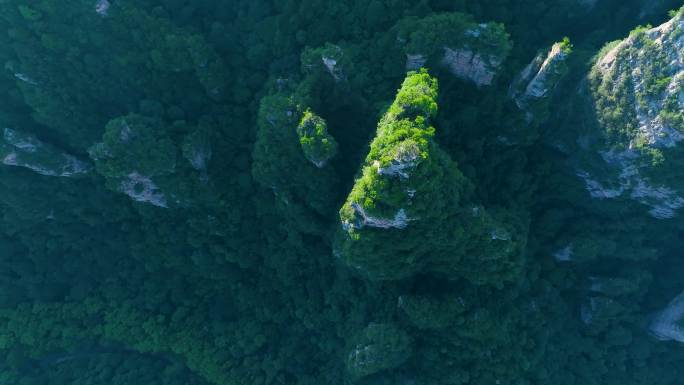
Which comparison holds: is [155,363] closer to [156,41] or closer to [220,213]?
[220,213]

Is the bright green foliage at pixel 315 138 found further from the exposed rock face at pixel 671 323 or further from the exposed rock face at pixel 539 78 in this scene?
the exposed rock face at pixel 671 323

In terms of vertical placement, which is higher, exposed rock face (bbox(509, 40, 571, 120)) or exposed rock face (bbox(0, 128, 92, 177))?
exposed rock face (bbox(509, 40, 571, 120))

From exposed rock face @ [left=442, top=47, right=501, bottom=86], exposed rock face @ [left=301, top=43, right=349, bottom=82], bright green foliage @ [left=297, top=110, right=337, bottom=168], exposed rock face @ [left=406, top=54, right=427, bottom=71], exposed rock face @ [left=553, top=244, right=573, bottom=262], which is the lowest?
exposed rock face @ [left=553, top=244, right=573, bottom=262]

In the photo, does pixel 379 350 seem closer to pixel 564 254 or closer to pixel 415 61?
pixel 564 254

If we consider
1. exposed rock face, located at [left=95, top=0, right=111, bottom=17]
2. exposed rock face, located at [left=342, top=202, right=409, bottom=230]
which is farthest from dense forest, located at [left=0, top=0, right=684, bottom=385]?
exposed rock face, located at [left=342, top=202, right=409, bottom=230]

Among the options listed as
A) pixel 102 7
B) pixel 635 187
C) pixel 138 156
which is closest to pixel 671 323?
pixel 635 187

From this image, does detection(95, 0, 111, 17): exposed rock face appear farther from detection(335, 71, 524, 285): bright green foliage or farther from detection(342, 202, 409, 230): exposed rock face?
detection(342, 202, 409, 230): exposed rock face

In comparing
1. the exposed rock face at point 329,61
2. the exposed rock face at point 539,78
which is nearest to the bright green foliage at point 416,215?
the exposed rock face at point 329,61
